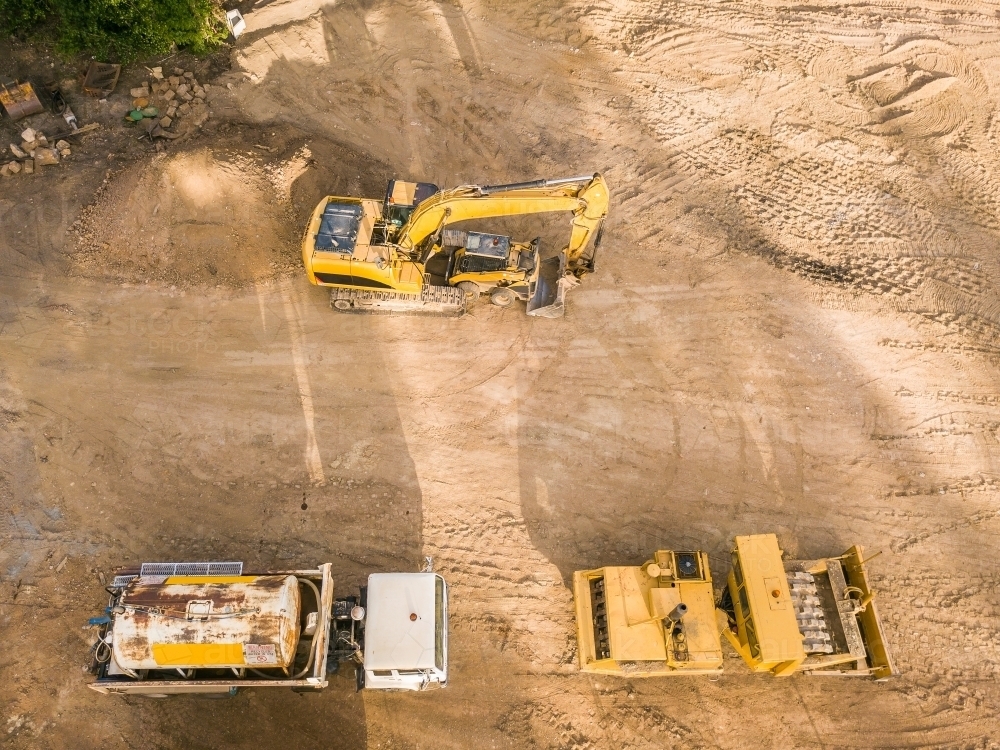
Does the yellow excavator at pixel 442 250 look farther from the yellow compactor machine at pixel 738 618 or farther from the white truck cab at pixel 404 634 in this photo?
the yellow compactor machine at pixel 738 618

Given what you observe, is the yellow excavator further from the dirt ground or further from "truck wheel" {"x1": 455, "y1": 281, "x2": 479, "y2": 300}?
the dirt ground

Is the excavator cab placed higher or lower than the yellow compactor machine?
higher

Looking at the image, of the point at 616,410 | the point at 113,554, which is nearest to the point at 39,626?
the point at 113,554

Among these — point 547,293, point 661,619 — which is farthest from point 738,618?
point 547,293

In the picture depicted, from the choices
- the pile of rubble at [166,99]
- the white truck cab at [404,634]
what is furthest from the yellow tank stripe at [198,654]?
the pile of rubble at [166,99]

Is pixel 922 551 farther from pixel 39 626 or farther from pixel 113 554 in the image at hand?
pixel 39 626

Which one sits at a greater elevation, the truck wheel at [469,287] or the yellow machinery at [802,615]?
the truck wheel at [469,287]

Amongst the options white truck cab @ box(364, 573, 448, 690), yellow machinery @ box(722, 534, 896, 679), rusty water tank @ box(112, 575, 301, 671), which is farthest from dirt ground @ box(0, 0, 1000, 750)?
rusty water tank @ box(112, 575, 301, 671)
